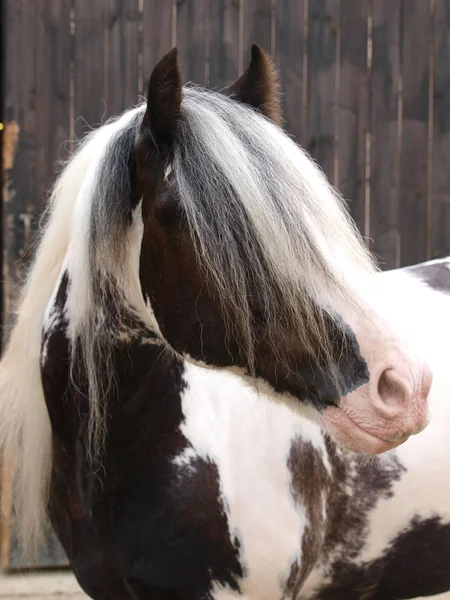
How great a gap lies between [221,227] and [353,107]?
2.32 metres

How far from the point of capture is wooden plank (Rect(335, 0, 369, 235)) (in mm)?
3562

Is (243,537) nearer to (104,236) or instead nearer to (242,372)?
(242,372)

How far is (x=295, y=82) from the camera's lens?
3.55 metres

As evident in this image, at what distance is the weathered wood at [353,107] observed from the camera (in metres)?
3.56

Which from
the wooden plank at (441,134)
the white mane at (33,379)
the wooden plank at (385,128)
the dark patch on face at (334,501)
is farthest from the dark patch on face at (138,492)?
the wooden plank at (441,134)

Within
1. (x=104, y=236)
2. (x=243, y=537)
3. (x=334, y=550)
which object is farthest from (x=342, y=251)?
(x=334, y=550)

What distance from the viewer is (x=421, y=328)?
220 centimetres

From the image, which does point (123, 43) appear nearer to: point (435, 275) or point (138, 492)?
point (435, 275)

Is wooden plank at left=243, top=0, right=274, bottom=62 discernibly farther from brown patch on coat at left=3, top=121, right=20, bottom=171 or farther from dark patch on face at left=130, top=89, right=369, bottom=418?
dark patch on face at left=130, top=89, right=369, bottom=418

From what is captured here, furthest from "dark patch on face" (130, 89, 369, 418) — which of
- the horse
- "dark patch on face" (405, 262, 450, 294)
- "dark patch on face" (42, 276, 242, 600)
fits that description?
"dark patch on face" (405, 262, 450, 294)

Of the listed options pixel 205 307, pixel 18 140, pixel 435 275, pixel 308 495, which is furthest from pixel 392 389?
pixel 18 140

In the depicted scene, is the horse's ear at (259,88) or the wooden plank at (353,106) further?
the wooden plank at (353,106)

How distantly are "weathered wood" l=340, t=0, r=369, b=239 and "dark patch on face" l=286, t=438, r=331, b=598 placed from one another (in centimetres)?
189

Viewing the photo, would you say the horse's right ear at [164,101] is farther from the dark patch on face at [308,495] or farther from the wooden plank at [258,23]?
the wooden plank at [258,23]
